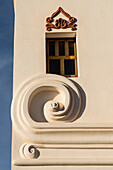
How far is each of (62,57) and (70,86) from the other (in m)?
1.25

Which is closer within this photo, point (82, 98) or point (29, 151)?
point (29, 151)

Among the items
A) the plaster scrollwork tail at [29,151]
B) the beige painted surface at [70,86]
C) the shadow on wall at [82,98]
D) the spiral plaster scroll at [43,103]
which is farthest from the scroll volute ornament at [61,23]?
the plaster scrollwork tail at [29,151]

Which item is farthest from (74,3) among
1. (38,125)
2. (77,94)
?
(38,125)

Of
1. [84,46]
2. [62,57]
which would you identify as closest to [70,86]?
[62,57]

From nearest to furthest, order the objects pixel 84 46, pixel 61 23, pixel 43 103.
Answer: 1. pixel 43 103
2. pixel 84 46
3. pixel 61 23

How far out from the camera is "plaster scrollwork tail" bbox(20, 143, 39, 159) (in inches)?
424

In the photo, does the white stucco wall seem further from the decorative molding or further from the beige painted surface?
the decorative molding

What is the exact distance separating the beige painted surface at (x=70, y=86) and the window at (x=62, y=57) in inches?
10.8

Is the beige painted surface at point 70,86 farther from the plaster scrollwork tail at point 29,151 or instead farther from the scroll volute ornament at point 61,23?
the scroll volute ornament at point 61,23

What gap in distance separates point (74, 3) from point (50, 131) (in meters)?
4.58

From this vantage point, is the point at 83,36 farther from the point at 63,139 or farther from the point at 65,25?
the point at 63,139

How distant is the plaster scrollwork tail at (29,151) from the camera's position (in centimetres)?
1077

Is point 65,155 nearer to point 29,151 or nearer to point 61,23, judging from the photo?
point 29,151

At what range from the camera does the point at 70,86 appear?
462 inches
